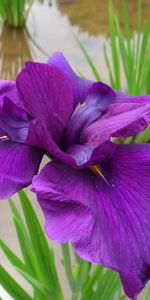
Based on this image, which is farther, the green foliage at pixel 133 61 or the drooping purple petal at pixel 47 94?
the green foliage at pixel 133 61

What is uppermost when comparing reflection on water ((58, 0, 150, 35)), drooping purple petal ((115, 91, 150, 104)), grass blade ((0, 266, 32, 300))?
drooping purple petal ((115, 91, 150, 104))

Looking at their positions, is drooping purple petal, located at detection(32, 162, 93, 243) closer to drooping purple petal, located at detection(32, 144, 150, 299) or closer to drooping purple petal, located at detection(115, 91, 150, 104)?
drooping purple petal, located at detection(32, 144, 150, 299)

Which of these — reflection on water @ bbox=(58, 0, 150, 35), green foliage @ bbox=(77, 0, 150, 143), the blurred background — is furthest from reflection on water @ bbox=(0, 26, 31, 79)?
green foliage @ bbox=(77, 0, 150, 143)

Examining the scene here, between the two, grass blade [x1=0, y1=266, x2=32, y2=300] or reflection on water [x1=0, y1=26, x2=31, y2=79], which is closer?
grass blade [x1=0, y1=266, x2=32, y2=300]

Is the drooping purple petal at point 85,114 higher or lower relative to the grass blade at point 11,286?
higher


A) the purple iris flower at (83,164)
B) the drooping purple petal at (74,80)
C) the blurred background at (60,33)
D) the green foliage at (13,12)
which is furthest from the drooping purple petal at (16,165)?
the green foliage at (13,12)

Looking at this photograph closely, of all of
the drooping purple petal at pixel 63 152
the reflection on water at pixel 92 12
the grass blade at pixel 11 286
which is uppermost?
the drooping purple petal at pixel 63 152

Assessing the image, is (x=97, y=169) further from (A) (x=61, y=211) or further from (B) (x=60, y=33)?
(B) (x=60, y=33)

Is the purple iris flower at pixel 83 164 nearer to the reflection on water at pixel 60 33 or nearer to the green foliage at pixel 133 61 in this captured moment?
the green foliage at pixel 133 61
